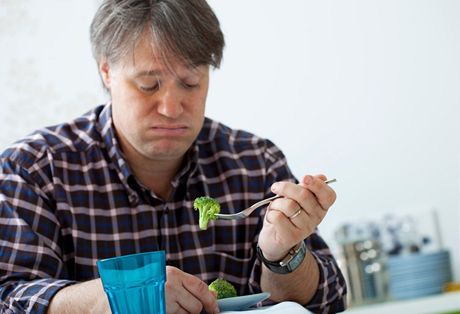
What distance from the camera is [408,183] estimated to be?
14.0ft

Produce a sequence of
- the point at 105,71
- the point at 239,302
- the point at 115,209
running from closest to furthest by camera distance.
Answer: the point at 239,302 → the point at 115,209 → the point at 105,71

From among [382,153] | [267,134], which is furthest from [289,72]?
[382,153]

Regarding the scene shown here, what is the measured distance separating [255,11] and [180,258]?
8.21 feet

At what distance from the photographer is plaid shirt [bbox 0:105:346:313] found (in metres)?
1.83

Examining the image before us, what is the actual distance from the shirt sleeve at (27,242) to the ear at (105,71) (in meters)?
0.28

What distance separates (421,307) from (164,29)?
244 cm

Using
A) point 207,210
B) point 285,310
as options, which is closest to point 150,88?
point 207,210

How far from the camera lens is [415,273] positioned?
13.6 ft

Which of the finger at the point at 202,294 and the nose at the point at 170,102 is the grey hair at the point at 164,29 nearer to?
the nose at the point at 170,102

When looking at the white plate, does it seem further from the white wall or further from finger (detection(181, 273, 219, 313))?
the white wall

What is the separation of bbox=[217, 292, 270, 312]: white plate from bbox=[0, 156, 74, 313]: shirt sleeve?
14.0 inches

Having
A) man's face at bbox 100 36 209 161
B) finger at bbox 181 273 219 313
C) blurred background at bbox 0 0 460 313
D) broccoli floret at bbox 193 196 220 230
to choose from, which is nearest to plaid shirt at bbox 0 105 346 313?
man's face at bbox 100 36 209 161

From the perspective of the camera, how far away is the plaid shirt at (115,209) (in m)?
1.83

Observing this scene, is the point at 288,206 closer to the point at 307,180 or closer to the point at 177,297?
the point at 307,180
